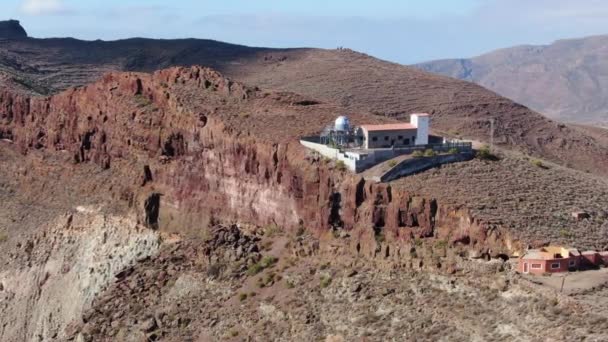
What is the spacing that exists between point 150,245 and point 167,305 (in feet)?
18.2

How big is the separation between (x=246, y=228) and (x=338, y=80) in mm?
52644

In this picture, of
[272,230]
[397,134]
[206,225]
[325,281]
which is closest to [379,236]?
[325,281]

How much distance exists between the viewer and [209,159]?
44125 mm

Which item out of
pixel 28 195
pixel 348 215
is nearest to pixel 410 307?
pixel 348 215

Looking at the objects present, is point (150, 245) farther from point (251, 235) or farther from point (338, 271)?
point (338, 271)

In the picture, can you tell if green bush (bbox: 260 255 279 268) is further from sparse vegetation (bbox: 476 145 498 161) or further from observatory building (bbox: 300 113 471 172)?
sparse vegetation (bbox: 476 145 498 161)

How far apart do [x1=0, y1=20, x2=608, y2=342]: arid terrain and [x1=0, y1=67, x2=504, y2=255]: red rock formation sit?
86 millimetres

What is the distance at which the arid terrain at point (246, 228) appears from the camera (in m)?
30.8

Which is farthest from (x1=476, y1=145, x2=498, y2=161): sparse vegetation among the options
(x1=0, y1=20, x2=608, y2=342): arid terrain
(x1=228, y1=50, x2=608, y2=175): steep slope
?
(x1=228, y1=50, x2=608, y2=175): steep slope

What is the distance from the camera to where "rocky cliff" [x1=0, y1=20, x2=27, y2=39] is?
126500 mm

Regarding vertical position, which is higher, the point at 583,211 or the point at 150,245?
the point at 583,211

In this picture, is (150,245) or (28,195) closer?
(150,245)

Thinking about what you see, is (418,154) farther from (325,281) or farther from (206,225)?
(206,225)

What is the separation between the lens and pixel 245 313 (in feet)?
118
